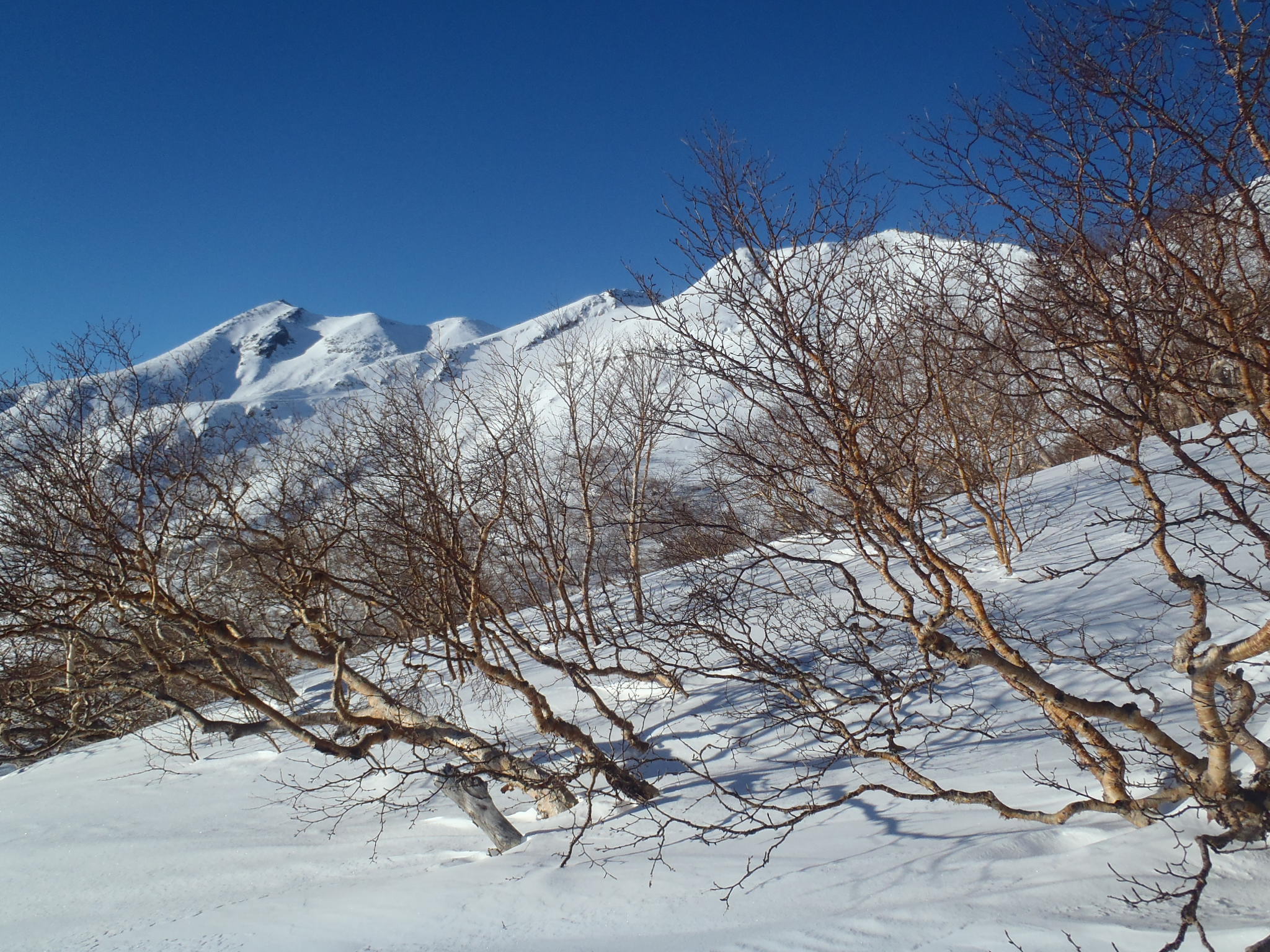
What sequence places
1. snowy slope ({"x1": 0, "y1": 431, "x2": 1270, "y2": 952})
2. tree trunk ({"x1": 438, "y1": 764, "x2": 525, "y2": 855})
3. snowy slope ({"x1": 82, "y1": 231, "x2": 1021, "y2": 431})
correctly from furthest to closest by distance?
tree trunk ({"x1": 438, "y1": 764, "x2": 525, "y2": 855}) < snowy slope ({"x1": 82, "y1": 231, "x2": 1021, "y2": 431}) < snowy slope ({"x1": 0, "y1": 431, "x2": 1270, "y2": 952})

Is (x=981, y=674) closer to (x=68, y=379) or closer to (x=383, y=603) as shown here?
(x=383, y=603)

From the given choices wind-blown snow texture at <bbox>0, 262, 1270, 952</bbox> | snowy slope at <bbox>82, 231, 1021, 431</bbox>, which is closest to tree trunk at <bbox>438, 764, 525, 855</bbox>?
wind-blown snow texture at <bbox>0, 262, 1270, 952</bbox>

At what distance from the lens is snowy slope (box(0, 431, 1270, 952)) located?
135 inches

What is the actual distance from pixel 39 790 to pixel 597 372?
34.7 ft

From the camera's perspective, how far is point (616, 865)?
17.5 ft

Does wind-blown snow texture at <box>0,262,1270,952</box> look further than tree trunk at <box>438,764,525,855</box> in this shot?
No

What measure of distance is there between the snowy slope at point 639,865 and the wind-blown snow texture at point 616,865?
0.02 metres

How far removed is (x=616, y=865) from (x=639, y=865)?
21cm

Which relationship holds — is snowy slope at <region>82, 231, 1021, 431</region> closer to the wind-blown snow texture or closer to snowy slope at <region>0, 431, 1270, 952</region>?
the wind-blown snow texture

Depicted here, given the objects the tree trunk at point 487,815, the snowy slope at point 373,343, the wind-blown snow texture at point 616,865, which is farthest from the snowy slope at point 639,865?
the snowy slope at point 373,343

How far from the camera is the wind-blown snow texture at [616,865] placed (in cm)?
344

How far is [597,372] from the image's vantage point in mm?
11781

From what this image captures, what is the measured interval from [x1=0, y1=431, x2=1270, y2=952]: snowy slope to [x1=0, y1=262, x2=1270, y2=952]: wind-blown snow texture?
18mm

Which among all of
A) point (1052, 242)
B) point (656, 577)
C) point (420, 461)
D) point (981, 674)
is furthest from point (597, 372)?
point (1052, 242)
